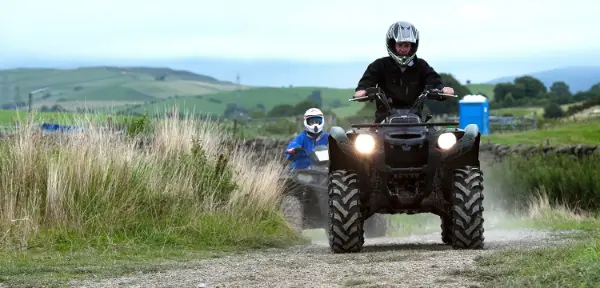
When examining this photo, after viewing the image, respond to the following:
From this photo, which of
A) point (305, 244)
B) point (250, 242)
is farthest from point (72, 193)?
point (305, 244)

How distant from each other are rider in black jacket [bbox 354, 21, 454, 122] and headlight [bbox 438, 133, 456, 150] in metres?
1.07

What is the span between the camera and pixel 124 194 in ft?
45.3

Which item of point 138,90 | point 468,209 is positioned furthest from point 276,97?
point 468,209

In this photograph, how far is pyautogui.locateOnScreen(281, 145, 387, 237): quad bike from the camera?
54.0 feet

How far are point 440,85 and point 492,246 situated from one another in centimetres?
195

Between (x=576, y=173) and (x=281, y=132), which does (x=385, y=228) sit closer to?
(x=576, y=173)

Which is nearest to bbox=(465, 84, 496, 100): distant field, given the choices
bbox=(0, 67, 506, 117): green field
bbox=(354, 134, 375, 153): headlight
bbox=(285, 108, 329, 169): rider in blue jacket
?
bbox=(0, 67, 506, 117): green field

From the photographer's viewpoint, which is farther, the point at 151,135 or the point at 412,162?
the point at 151,135

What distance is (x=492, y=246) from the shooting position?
1230 centimetres

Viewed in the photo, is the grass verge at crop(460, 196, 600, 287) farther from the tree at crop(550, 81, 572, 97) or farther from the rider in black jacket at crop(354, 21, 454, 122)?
the tree at crop(550, 81, 572, 97)

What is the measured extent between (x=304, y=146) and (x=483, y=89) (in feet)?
299

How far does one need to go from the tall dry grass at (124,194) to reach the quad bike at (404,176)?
8.10ft

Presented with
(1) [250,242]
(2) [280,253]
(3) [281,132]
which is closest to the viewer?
(2) [280,253]

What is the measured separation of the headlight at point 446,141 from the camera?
38.4ft
